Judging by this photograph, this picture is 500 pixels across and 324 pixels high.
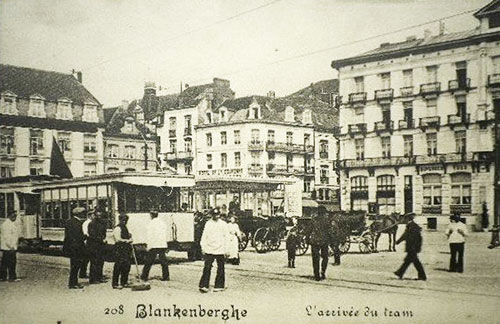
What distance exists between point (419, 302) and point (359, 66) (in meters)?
3.67

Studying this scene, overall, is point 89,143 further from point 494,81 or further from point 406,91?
point 494,81

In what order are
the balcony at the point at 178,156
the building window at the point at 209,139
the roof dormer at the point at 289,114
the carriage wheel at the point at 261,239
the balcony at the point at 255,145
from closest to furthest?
the balcony at the point at 178,156 < the carriage wheel at the point at 261,239 < the roof dormer at the point at 289,114 < the building window at the point at 209,139 < the balcony at the point at 255,145

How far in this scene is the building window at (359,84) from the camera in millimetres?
9438

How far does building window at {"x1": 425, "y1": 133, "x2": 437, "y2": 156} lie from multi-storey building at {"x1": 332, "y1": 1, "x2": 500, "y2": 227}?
2cm

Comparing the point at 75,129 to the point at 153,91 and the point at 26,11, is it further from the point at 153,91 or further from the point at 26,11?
the point at 26,11

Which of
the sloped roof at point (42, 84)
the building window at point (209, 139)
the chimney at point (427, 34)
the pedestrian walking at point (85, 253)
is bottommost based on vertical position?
the pedestrian walking at point (85, 253)

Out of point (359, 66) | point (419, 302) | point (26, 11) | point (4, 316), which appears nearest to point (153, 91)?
point (26, 11)

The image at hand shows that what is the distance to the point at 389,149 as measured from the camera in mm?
9125

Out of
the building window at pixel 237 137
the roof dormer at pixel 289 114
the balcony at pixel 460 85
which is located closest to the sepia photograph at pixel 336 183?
the balcony at pixel 460 85

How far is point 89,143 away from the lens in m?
10.6

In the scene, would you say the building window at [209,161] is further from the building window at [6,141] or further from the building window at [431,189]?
the building window at [431,189]

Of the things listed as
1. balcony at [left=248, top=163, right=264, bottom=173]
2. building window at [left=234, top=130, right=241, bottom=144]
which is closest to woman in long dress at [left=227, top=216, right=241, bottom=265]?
building window at [left=234, top=130, right=241, bottom=144]

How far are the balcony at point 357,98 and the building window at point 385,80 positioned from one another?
13.5 inches

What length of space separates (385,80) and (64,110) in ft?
17.8
